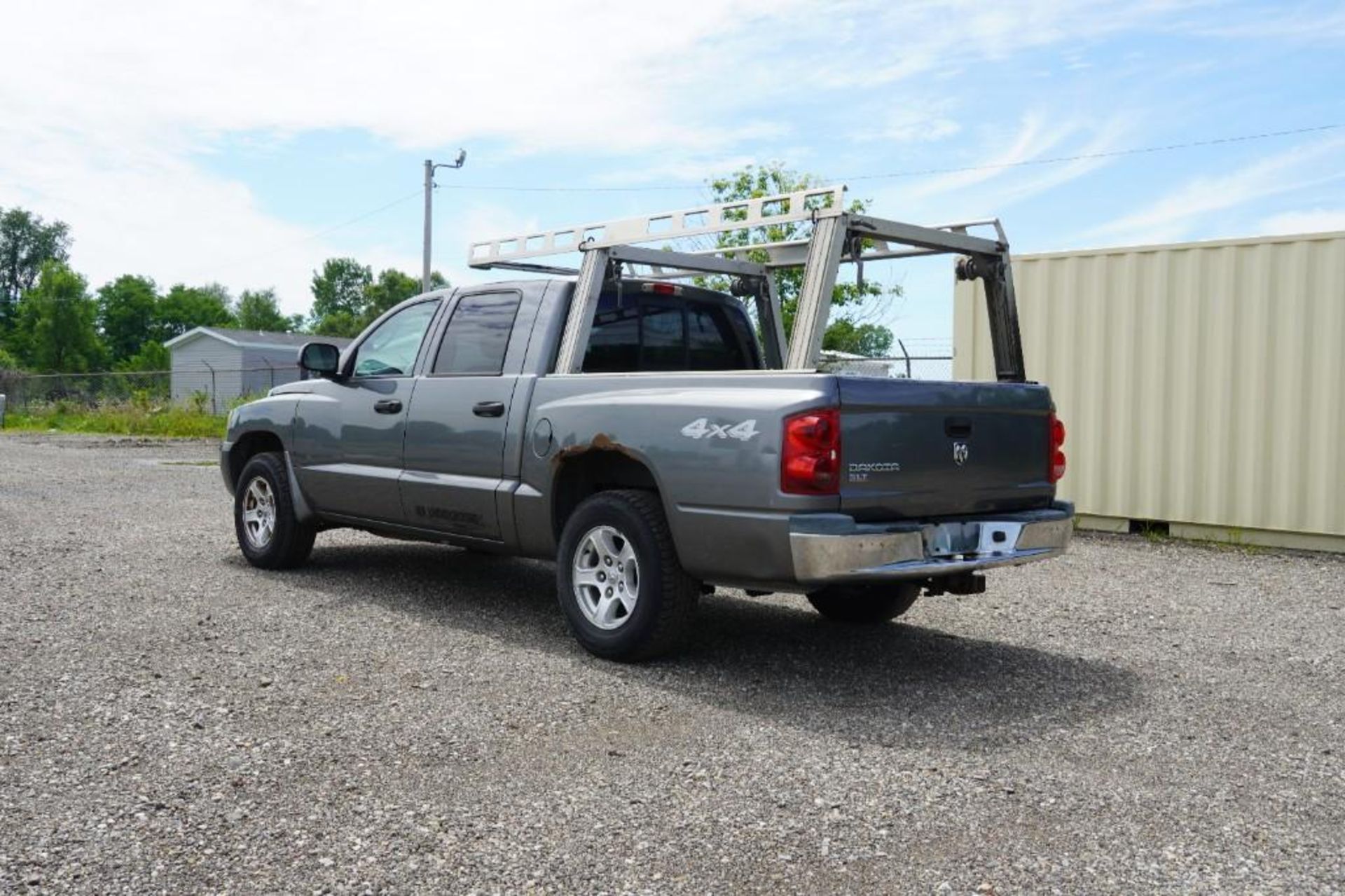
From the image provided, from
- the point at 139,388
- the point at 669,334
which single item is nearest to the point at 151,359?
the point at 139,388

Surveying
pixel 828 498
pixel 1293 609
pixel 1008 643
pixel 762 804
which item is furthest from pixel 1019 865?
pixel 1293 609

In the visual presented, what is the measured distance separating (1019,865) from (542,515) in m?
3.29

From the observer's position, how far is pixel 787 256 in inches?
268

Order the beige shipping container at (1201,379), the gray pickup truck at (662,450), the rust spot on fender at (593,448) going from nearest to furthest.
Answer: the gray pickup truck at (662,450), the rust spot on fender at (593,448), the beige shipping container at (1201,379)

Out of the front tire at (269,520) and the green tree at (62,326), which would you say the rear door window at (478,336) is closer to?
the front tire at (269,520)

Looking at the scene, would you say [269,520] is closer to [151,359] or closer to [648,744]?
[648,744]

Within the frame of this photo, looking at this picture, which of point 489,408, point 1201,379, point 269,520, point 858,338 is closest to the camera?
point 489,408

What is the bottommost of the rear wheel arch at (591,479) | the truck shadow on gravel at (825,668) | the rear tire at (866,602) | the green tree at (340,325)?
the truck shadow on gravel at (825,668)

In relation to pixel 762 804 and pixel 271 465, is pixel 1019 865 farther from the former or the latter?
pixel 271 465

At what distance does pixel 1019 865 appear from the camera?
3430mm

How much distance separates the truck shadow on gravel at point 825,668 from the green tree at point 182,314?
99.8m

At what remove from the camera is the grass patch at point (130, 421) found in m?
29.3

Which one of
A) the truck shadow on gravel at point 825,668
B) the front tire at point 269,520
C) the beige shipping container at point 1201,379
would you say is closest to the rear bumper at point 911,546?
the truck shadow on gravel at point 825,668

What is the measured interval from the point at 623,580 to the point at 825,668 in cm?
107
